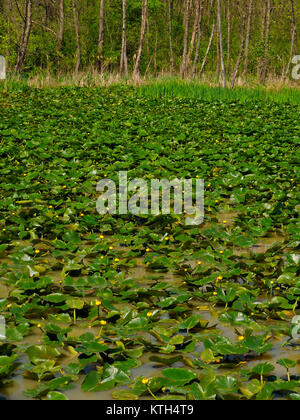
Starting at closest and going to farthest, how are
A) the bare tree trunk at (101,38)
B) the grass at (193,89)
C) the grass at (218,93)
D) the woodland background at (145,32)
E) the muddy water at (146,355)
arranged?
the muddy water at (146,355) → the grass at (218,93) → the grass at (193,89) → the bare tree trunk at (101,38) → the woodland background at (145,32)

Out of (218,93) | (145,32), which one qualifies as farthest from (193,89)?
(145,32)

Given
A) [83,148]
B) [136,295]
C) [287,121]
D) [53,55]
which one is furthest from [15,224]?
[53,55]

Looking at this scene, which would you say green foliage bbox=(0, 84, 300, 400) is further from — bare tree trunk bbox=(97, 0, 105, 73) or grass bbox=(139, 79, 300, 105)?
bare tree trunk bbox=(97, 0, 105, 73)

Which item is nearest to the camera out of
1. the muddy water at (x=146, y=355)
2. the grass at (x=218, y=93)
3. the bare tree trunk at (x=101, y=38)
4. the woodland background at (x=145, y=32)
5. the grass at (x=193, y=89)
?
the muddy water at (x=146, y=355)

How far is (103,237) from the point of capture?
3832 mm

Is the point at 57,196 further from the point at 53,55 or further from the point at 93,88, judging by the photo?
the point at 53,55

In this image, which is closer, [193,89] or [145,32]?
[193,89]

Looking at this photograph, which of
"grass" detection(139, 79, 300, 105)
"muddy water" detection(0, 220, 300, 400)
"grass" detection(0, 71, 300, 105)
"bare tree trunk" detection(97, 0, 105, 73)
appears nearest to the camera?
"muddy water" detection(0, 220, 300, 400)

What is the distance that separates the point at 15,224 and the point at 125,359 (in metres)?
2.23

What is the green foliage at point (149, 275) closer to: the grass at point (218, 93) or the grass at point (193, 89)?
the grass at point (218, 93)

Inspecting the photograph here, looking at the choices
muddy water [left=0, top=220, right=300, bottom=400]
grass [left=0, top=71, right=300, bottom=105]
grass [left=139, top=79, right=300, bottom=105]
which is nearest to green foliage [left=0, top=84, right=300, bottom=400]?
muddy water [left=0, top=220, right=300, bottom=400]

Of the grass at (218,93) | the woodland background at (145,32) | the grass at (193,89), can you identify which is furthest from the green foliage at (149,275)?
the woodland background at (145,32)

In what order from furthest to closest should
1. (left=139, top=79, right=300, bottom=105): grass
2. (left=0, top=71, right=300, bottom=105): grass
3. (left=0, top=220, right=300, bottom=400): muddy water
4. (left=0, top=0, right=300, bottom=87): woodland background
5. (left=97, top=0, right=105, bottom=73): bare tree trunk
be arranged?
(left=0, top=0, right=300, bottom=87): woodland background
(left=97, top=0, right=105, bottom=73): bare tree trunk
(left=0, top=71, right=300, bottom=105): grass
(left=139, top=79, right=300, bottom=105): grass
(left=0, top=220, right=300, bottom=400): muddy water

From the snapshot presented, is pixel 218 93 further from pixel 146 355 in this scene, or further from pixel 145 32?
pixel 145 32
